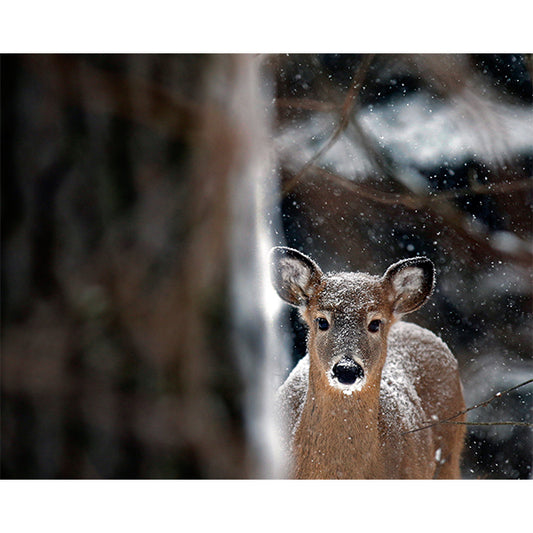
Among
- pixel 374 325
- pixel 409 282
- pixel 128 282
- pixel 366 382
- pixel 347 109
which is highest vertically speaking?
pixel 347 109

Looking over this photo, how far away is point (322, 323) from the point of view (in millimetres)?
1902

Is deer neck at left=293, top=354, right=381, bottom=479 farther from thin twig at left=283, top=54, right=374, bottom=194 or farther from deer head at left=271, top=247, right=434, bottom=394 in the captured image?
thin twig at left=283, top=54, right=374, bottom=194

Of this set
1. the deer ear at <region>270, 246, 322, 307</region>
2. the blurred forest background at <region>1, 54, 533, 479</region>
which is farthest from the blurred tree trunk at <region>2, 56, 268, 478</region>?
the deer ear at <region>270, 246, 322, 307</region>

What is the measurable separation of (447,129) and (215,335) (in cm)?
154

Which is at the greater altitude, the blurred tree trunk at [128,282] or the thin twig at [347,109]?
the thin twig at [347,109]

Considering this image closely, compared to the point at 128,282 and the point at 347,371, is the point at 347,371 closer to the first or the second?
the point at 347,371

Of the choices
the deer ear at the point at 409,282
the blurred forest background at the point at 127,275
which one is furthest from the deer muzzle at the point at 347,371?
the blurred forest background at the point at 127,275

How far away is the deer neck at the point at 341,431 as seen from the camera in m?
1.91

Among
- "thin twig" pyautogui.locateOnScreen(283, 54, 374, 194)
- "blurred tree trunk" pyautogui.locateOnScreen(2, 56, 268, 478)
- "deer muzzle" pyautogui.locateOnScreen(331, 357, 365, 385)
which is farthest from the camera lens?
"thin twig" pyautogui.locateOnScreen(283, 54, 374, 194)

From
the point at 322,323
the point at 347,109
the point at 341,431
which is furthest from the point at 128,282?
the point at 347,109

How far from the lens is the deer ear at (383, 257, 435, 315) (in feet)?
6.35

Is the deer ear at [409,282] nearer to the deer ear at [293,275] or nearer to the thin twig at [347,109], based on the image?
the deer ear at [293,275]

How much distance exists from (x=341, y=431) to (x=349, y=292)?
42 cm
